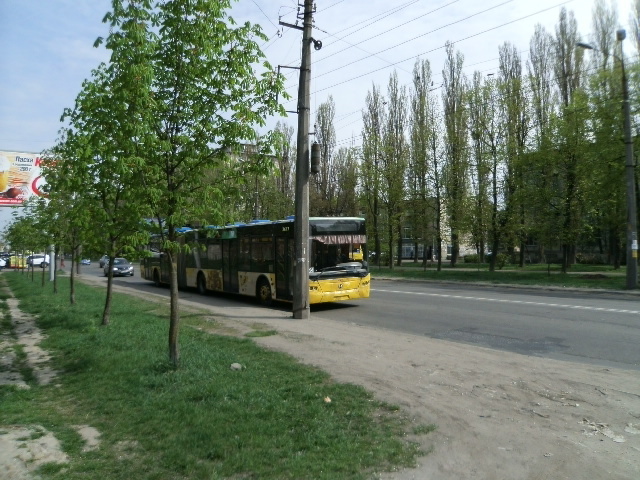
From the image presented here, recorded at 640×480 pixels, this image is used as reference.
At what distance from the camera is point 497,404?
605 cm

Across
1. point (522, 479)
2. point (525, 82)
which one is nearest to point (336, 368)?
point (522, 479)

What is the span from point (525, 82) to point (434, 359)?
31369 mm

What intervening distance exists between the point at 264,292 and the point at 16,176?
19440 millimetres

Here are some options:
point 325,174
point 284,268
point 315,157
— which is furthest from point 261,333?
point 325,174

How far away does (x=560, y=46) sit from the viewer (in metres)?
41.8

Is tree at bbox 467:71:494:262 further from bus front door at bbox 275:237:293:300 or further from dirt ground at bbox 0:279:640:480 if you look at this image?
dirt ground at bbox 0:279:640:480

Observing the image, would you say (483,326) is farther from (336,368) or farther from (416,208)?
(416,208)

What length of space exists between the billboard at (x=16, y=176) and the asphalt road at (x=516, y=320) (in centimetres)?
1510

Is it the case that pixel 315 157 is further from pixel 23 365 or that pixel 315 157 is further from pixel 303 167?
pixel 23 365

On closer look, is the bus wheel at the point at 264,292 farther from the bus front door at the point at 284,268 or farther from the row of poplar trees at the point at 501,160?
the row of poplar trees at the point at 501,160

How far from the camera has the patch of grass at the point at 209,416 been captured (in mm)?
4684

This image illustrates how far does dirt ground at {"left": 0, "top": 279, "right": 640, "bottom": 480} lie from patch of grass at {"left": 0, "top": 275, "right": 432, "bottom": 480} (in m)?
0.34

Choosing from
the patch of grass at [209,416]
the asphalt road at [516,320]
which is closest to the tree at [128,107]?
the patch of grass at [209,416]

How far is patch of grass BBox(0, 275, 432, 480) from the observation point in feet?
15.4
